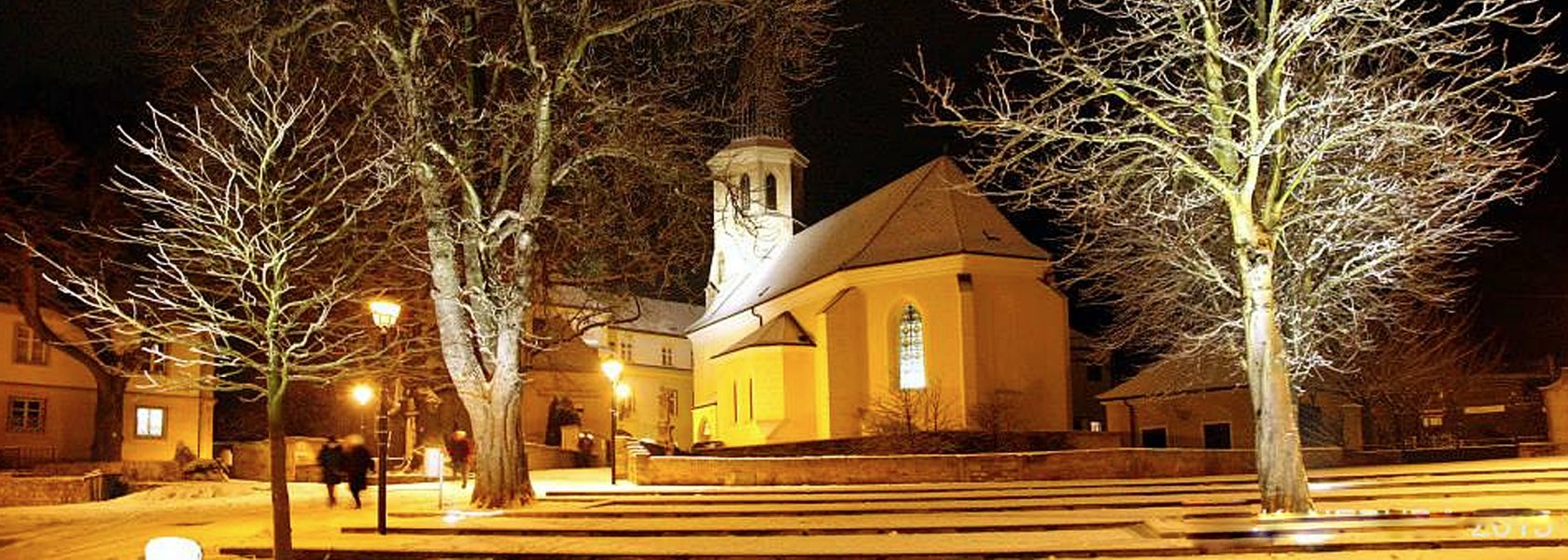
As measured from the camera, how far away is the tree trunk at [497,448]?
784 inches

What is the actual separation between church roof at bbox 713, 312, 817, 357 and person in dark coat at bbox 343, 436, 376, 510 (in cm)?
2320

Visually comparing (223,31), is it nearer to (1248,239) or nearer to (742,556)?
(742,556)

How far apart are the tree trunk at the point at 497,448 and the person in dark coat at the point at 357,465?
360 cm

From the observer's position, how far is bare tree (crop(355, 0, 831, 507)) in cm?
1923

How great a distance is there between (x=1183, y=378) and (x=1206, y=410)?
6.37ft

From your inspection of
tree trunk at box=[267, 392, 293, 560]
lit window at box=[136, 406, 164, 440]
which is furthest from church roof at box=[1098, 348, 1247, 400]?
lit window at box=[136, 406, 164, 440]

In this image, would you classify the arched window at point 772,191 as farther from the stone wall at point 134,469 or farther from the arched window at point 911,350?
the stone wall at point 134,469

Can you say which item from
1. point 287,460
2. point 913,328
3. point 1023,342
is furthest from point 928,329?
point 287,460

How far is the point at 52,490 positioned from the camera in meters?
27.0

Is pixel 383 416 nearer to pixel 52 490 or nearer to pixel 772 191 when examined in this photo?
pixel 52 490

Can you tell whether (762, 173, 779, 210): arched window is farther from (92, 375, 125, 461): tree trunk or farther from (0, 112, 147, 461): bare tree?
(0, 112, 147, 461): bare tree

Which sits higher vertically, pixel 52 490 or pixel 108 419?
pixel 108 419

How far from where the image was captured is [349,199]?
2236cm

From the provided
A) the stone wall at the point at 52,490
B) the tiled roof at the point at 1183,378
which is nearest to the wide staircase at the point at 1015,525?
the stone wall at the point at 52,490
